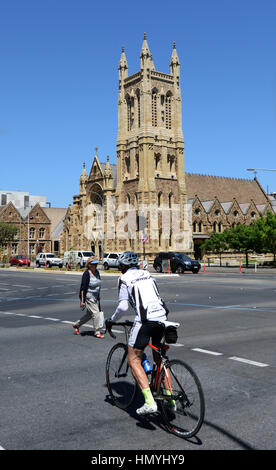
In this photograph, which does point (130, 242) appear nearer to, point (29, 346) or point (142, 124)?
point (142, 124)

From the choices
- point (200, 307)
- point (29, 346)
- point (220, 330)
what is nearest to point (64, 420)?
point (29, 346)

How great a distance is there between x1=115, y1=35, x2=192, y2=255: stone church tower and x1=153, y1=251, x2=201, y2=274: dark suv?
21191 mm

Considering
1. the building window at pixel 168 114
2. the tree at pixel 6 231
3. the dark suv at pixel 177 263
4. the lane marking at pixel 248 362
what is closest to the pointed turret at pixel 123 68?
the building window at pixel 168 114

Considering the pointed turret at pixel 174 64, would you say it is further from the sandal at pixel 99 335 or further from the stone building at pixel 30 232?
the sandal at pixel 99 335

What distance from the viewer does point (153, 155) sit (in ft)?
211

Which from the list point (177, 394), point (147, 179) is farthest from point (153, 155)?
point (177, 394)

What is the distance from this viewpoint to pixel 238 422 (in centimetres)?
480

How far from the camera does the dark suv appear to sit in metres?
37.9

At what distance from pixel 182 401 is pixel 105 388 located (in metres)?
1.86

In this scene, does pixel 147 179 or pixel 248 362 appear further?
pixel 147 179

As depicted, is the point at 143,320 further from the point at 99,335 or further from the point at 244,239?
the point at 244,239
